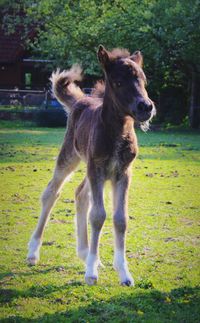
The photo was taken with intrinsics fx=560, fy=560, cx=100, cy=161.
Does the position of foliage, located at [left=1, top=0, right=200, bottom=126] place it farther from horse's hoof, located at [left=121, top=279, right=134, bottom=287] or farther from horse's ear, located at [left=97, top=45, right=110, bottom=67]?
horse's hoof, located at [left=121, top=279, right=134, bottom=287]

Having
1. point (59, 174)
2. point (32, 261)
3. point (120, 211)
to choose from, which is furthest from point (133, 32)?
point (120, 211)

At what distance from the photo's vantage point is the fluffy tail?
8.47m

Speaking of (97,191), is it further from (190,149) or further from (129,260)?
(190,149)

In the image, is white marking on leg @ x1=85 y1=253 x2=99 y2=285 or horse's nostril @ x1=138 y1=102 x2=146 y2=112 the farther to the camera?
white marking on leg @ x1=85 y1=253 x2=99 y2=285

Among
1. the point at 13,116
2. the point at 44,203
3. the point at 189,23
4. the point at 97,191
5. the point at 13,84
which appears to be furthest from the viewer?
the point at 13,84

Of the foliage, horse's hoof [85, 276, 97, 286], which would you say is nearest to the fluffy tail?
horse's hoof [85, 276, 97, 286]

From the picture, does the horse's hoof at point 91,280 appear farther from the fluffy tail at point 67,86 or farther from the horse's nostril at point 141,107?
the fluffy tail at point 67,86

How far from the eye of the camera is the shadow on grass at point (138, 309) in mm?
5113

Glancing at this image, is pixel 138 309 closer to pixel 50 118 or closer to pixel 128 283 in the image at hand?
pixel 128 283

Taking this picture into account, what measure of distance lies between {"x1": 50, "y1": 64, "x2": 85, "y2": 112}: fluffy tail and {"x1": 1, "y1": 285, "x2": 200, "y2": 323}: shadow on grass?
3602mm

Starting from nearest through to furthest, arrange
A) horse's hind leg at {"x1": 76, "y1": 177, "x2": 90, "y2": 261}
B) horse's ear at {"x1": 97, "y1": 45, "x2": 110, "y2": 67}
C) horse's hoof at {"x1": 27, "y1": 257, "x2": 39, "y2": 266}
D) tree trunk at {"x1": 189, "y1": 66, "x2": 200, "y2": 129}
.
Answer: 1. horse's ear at {"x1": 97, "y1": 45, "x2": 110, "y2": 67}
2. horse's hoof at {"x1": 27, "y1": 257, "x2": 39, "y2": 266}
3. horse's hind leg at {"x1": 76, "y1": 177, "x2": 90, "y2": 261}
4. tree trunk at {"x1": 189, "y1": 66, "x2": 200, "y2": 129}

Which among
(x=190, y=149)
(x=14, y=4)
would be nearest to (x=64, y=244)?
(x=190, y=149)

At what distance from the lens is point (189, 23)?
25.0m

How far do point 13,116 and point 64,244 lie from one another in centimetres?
2387
